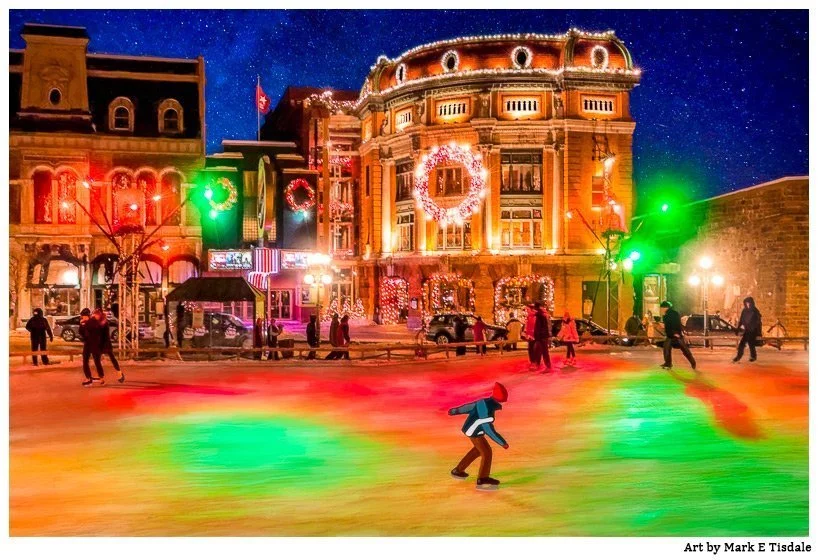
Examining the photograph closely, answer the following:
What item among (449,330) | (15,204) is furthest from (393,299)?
(15,204)

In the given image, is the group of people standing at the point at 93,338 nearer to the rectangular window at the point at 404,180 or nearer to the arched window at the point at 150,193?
the arched window at the point at 150,193

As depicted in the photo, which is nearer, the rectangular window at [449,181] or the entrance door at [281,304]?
the rectangular window at [449,181]

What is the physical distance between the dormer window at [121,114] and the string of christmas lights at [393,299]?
1492 centimetres

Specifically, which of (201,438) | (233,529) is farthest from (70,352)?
(233,529)

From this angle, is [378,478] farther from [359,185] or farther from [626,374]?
[359,185]

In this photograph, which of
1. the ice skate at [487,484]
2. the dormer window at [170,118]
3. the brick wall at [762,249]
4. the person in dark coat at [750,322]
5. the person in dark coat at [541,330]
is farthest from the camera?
the dormer window at [170,118]

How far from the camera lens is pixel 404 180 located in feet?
155

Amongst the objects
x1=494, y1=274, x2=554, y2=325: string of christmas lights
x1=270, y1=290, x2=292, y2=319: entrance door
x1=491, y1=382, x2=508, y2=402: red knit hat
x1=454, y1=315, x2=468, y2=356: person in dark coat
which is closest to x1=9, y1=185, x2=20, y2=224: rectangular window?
x1=270, y1=290, x2=292, y2=319: entrance door

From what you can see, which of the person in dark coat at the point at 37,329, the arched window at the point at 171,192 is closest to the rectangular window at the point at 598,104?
the arched window at the point at 171,192

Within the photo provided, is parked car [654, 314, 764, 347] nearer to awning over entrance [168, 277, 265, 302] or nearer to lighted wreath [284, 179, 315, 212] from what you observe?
awning over entrance [168, 277, 265, 302]

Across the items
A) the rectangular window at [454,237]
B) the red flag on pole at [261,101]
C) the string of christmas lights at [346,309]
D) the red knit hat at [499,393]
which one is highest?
the red flag on pole at [261,101]

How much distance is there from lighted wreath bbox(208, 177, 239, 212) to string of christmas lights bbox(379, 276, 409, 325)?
8.86m

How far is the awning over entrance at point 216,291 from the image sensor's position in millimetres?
26219

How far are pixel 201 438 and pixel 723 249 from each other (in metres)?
26.6
